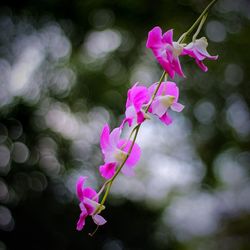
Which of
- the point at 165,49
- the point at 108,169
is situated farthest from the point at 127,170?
the point at 165,49

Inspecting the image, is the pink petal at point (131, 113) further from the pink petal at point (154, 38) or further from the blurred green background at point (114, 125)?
the blurred green background at point (114, 125)

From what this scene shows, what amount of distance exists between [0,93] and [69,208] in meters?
1.40

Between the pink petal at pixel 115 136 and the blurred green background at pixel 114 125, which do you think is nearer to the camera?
the pink petal at pixel 115 136

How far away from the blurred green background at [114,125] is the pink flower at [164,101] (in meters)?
3.57

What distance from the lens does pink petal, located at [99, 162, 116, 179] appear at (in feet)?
1.66

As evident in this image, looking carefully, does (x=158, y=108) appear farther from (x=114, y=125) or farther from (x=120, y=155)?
(x=114, y=125)

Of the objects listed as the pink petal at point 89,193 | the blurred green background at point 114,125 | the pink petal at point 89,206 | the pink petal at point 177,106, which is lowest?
the pink petal at point 89,206

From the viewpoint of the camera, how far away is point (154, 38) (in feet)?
1.63

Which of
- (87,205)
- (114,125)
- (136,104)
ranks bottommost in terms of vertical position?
(87,205)

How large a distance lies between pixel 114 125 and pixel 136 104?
461 cm

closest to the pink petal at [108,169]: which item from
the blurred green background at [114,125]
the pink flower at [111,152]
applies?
the pink flower at [111,152]

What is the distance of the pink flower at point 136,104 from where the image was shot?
1.61 ft

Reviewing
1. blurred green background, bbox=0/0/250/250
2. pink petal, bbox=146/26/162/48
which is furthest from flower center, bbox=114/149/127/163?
blurred green background, bbox=0/0/250/250

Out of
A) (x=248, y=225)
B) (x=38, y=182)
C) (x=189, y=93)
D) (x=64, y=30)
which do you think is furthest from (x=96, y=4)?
(x=248, y=225)
